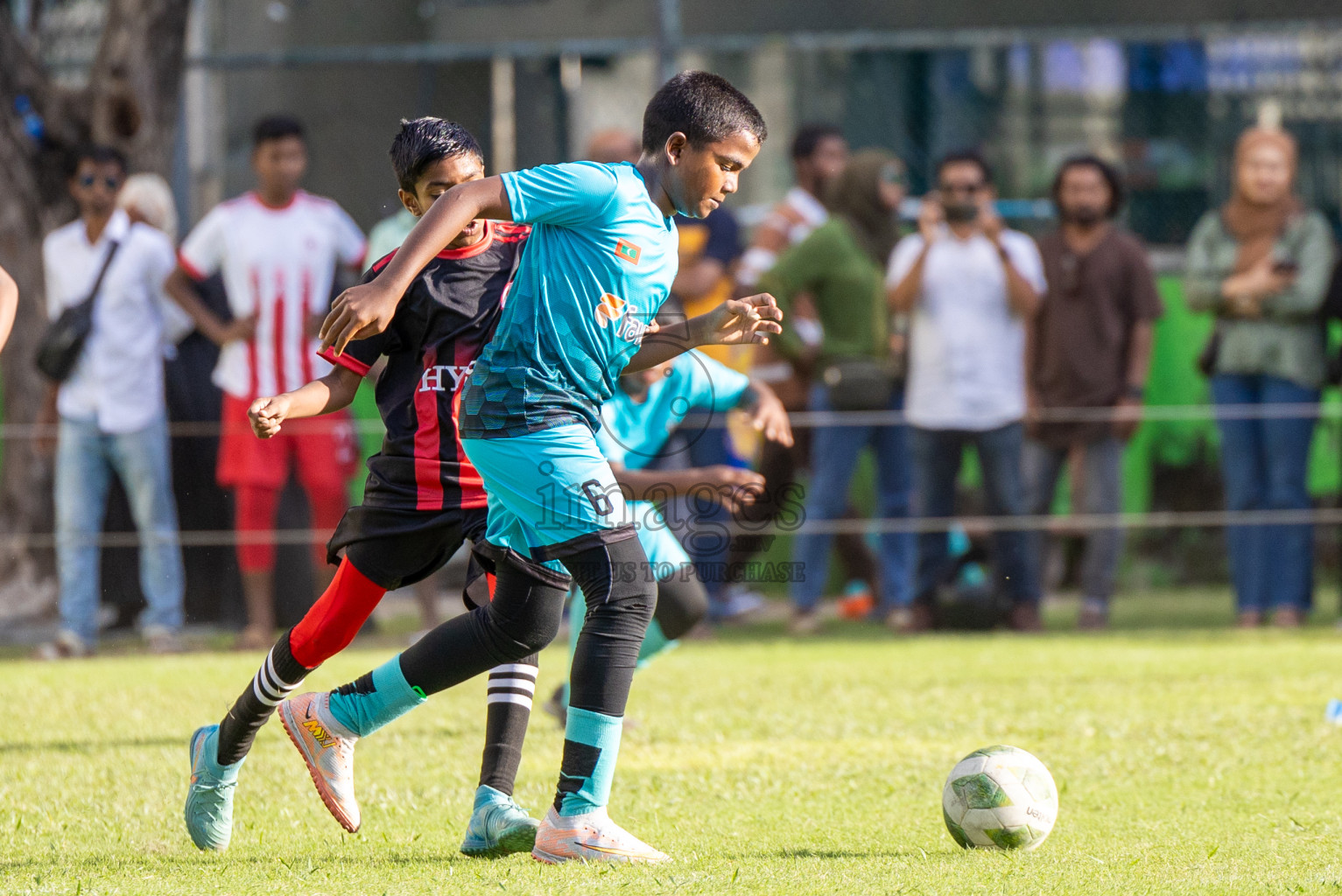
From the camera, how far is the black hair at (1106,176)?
9281 mm

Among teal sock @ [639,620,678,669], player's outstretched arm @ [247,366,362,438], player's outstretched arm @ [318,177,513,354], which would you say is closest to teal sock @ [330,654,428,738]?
player's outstretched arm @ [247,366,362,438]

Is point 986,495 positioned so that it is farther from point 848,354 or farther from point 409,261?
point 409,261

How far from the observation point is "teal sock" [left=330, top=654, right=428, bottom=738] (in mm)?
4090

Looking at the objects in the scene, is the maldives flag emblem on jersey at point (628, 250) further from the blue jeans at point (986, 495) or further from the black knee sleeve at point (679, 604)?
the blue jeans at point (986, 495)

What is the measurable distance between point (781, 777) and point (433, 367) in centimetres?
164

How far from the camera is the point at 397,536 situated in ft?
14.0

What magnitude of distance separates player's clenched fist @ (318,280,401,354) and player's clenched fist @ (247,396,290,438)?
0.35m

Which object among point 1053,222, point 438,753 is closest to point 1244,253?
point 1053,222

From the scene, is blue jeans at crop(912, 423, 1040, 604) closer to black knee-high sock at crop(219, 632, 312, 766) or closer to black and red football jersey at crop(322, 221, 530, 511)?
black and red football jersey at crop(322, 221, 530, 511)

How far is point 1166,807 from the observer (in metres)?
4.51

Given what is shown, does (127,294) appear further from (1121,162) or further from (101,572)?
(1121,162)

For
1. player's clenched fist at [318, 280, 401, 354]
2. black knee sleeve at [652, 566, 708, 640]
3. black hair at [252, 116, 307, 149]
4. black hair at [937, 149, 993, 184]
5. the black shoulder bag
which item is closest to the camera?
player's clenched fist at [318, 280, 401, 354]

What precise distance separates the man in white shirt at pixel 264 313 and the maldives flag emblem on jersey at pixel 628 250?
5003 millimetres

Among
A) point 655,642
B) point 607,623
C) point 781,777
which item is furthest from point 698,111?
point 655,642
